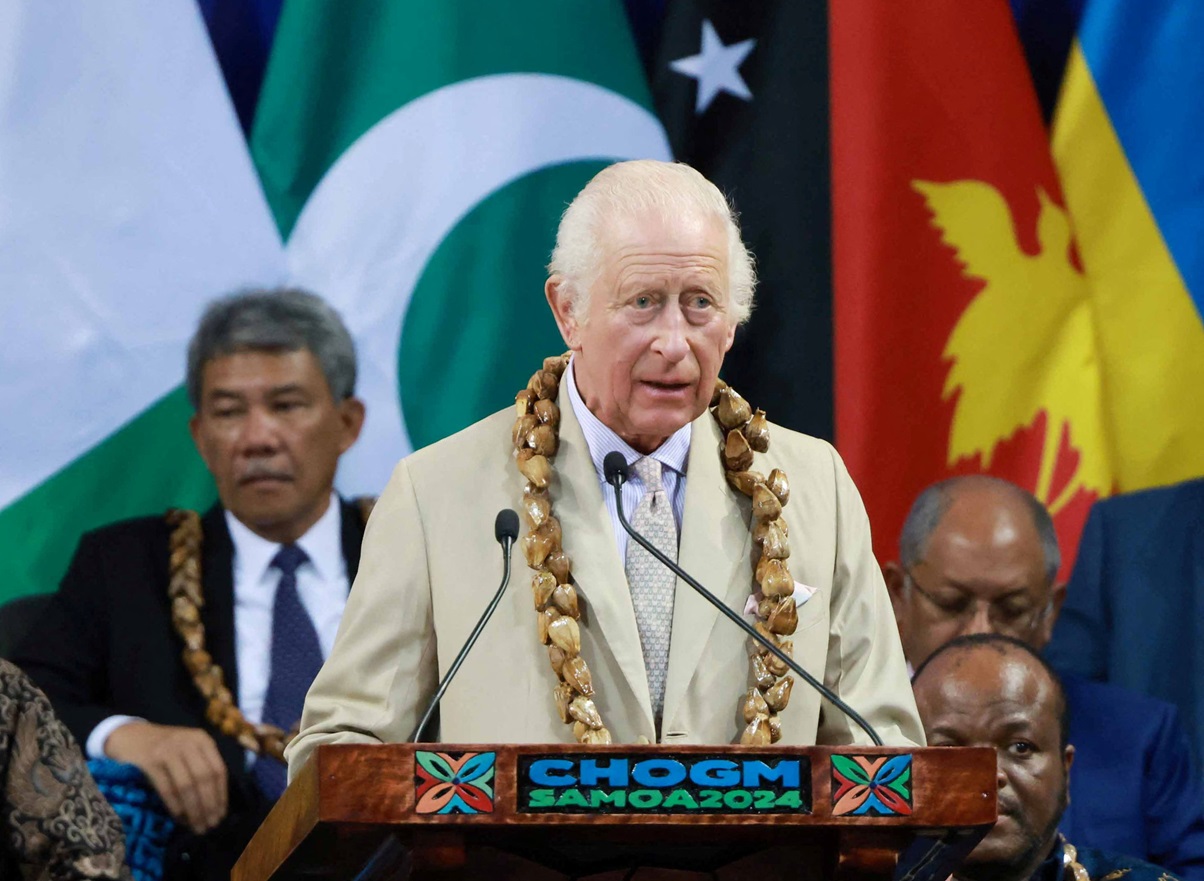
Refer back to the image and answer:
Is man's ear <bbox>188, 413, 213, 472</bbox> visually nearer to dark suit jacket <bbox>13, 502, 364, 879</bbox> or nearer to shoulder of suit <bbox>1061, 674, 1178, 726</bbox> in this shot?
dark suit jacket <bbox>13, 502, 364, 879</bbox>

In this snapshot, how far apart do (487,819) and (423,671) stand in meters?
0.63

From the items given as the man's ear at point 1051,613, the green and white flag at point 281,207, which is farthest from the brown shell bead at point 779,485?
the green and white flag at point 281,207

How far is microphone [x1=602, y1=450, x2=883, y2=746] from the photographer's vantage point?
6.71 feet

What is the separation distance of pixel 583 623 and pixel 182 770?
1.49 m

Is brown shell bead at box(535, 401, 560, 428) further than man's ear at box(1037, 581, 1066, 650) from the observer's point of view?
No

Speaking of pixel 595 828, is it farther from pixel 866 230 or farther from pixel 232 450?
pixel 866 230

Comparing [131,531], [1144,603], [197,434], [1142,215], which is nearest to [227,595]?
[131,531]

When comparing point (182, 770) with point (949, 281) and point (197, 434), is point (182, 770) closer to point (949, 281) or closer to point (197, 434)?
point (197, 434)

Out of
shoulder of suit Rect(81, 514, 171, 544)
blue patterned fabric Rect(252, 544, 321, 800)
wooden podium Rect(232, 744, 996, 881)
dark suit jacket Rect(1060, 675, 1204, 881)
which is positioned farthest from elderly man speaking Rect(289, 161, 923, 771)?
shoulder of suit Rect(81, 514, 171, 544)

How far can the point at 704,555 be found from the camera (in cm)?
241

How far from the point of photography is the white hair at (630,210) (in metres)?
2.44

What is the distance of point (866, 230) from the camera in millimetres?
4883

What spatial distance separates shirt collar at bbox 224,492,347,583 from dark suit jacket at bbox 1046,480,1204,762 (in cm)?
174

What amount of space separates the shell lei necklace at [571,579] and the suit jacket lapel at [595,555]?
2 centimetres
